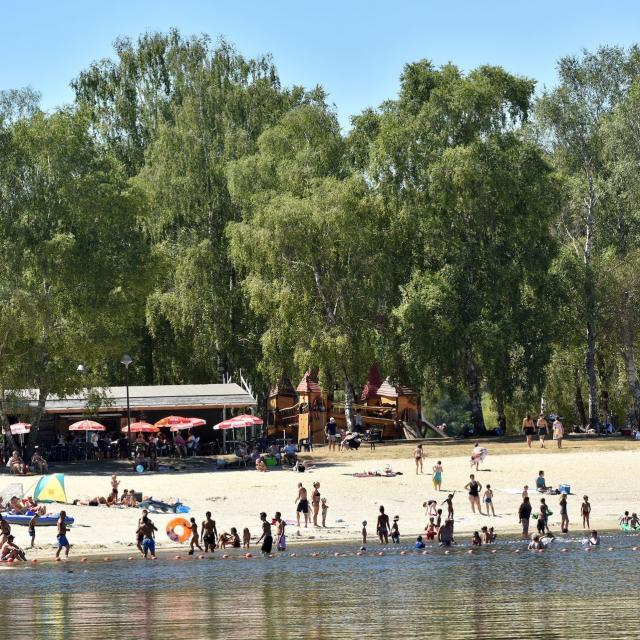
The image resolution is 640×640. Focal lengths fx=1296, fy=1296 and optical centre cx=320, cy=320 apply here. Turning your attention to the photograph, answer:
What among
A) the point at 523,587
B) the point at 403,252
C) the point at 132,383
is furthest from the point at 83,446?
the point at 523,587

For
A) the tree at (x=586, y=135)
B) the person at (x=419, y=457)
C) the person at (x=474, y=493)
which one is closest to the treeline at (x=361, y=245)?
the tree at (x=586, y=135)

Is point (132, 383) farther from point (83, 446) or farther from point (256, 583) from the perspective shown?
point (256, 583)

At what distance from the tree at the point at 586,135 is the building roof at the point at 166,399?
60.1 ft

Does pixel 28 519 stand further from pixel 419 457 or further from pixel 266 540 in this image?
pixel 419 457

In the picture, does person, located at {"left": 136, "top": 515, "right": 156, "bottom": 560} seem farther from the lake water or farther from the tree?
the tree

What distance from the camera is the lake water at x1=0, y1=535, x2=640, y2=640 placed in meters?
27.9

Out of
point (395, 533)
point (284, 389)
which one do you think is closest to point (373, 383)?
point (284, 389)

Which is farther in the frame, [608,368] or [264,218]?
[608,368]

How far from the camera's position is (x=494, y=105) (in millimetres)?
65188

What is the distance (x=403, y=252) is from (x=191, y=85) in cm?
2097

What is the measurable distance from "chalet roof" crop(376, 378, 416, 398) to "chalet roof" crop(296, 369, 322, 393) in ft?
11.5

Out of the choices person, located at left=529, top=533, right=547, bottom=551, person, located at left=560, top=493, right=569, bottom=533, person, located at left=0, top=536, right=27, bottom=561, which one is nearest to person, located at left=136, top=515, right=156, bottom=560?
person, located at left=0, top=536, right=27, bottom=561

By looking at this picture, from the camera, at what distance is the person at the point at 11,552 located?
39.5m

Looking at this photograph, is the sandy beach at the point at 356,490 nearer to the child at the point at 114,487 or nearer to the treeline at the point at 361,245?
the child at the point at 114,487
